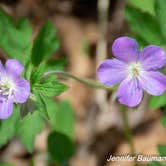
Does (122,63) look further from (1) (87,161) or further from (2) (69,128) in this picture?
(1) (87,161)

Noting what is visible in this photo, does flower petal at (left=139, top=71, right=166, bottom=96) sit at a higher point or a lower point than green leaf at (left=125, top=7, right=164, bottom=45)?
lower

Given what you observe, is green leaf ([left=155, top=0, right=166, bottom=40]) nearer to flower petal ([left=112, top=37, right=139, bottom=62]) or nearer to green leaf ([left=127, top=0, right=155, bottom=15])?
flower petal ([left=112, top=37, right=139, bottom=62])

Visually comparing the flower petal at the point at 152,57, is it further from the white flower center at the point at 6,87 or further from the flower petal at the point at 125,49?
the white flower center at the point at 6,87

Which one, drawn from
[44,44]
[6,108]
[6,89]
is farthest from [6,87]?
[44,44]

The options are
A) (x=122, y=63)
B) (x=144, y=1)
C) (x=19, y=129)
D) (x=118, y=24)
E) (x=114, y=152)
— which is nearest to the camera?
(x=122, y=63)

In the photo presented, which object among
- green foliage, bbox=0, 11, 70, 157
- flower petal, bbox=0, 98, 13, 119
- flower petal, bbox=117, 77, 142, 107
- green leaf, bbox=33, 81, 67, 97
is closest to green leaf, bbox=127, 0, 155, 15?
green foliage, bbox=0, 11, 70, 157

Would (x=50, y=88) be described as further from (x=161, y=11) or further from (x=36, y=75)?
(x=161, y=11)

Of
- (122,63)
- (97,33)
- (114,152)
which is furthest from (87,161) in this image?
(122,63)
